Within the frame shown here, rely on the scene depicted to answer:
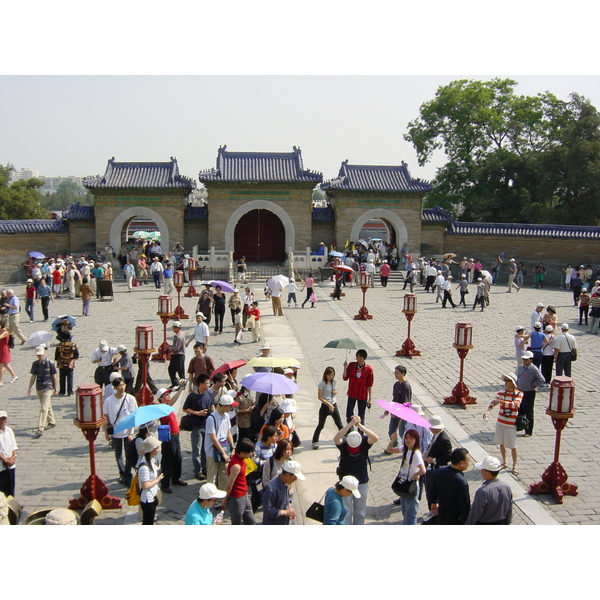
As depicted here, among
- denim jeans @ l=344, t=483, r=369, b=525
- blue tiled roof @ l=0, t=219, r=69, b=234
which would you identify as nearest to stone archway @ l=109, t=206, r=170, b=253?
blue tiled roof @ l=0, t=219, r=69, b=234

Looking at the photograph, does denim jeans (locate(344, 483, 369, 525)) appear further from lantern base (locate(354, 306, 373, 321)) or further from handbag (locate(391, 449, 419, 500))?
lantern base (locate(354, 306, 373, 321))

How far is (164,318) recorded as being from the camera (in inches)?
597

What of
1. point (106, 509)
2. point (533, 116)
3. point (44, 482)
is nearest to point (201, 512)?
point (106, 509)

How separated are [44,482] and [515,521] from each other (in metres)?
5.79

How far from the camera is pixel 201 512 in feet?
20.3

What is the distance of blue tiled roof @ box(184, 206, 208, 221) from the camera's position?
3334 centimetres

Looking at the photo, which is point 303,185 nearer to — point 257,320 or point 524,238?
Answer: point 524,238

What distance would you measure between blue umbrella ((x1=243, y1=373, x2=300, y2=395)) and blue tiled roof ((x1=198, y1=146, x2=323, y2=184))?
2420 cm

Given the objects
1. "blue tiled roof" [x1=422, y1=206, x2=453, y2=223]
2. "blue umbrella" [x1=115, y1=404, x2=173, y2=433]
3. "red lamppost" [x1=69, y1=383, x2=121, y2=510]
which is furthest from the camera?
"blue tiled roof" [x1=422, y1=206, x2=453, y2=223]

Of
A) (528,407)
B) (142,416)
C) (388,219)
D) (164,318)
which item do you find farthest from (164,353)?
(388,219)

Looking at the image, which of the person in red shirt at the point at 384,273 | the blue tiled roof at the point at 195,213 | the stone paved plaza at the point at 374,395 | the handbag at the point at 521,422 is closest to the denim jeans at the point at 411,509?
the stone paved plaza at the point at 374,395

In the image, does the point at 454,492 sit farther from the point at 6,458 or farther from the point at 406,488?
the point at 6,458

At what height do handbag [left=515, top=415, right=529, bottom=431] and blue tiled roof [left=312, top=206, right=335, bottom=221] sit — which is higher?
blue tiled roof [left=312, top=206, right=335, bottom=221]

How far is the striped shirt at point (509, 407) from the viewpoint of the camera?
8891 millimetres
